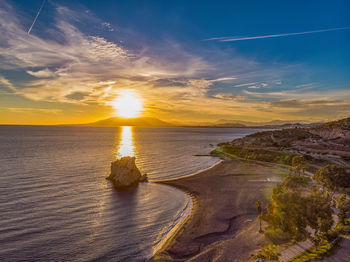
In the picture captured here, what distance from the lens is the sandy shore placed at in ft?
75.3

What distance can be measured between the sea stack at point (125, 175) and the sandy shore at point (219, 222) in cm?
824

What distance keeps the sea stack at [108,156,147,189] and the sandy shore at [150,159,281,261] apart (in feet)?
27.0

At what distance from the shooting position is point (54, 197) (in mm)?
39406

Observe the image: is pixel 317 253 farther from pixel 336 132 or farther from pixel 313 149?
pixel 336 132

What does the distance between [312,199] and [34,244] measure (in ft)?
103

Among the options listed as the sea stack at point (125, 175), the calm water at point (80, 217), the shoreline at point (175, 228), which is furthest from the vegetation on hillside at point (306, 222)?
the sea stack at point (125, 175)

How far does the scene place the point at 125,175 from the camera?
167 feet

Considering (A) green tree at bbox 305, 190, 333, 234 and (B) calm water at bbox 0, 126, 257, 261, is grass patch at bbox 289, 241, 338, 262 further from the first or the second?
(B) calm water at bbox 0, 126, 257, 261

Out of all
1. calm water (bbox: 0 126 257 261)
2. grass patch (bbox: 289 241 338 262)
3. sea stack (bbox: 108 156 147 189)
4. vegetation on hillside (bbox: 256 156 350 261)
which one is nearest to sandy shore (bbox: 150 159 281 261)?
calm water (bbox: 0 126 257 261)

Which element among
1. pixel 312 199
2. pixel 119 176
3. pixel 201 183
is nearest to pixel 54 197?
pixel 119 176

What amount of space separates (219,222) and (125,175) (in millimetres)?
27772

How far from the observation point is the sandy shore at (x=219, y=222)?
22938mm

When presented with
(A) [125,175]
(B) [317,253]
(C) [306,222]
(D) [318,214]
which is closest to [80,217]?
(A) [125,175]

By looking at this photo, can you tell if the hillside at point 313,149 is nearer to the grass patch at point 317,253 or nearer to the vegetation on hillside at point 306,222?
the vegetation on hillside at point 306,222
